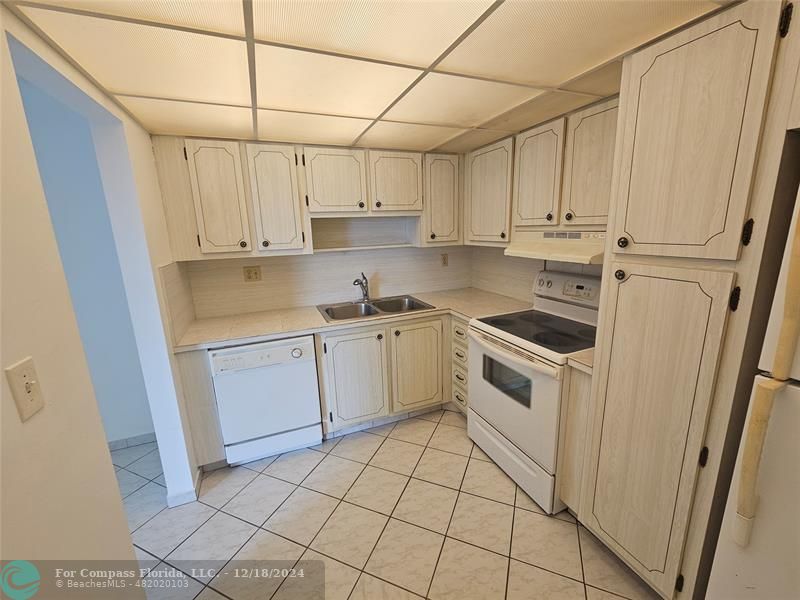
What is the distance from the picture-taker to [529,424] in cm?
175

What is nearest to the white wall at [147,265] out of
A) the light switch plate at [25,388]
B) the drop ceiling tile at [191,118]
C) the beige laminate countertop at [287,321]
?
the drop ceiling tile at [191,118]

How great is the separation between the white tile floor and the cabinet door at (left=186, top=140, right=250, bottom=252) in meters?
1.53

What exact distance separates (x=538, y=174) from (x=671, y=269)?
109cm

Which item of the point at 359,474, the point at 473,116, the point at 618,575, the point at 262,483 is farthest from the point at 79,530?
the point at 473,116

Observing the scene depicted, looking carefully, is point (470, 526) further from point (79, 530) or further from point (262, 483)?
point (79, 530)

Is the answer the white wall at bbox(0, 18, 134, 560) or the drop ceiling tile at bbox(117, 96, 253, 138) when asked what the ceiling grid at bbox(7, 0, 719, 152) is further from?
the white wall at bbox(0, 18, 134, 560)

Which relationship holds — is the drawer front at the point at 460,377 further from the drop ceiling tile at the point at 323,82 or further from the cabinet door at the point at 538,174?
the drop ceiling tile at the point at 323,82

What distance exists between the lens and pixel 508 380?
1933 millimetres

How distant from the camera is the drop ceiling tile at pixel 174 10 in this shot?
2.84ft

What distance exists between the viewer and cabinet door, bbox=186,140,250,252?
79.9 inches

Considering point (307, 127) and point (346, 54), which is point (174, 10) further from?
point (307, 127)

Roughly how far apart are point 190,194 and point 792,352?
2688 mm

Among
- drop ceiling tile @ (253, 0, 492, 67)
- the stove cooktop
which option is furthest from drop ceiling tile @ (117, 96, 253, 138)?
the stove cooktop

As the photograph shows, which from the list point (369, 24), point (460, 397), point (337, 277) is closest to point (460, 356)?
point (460, 397)
